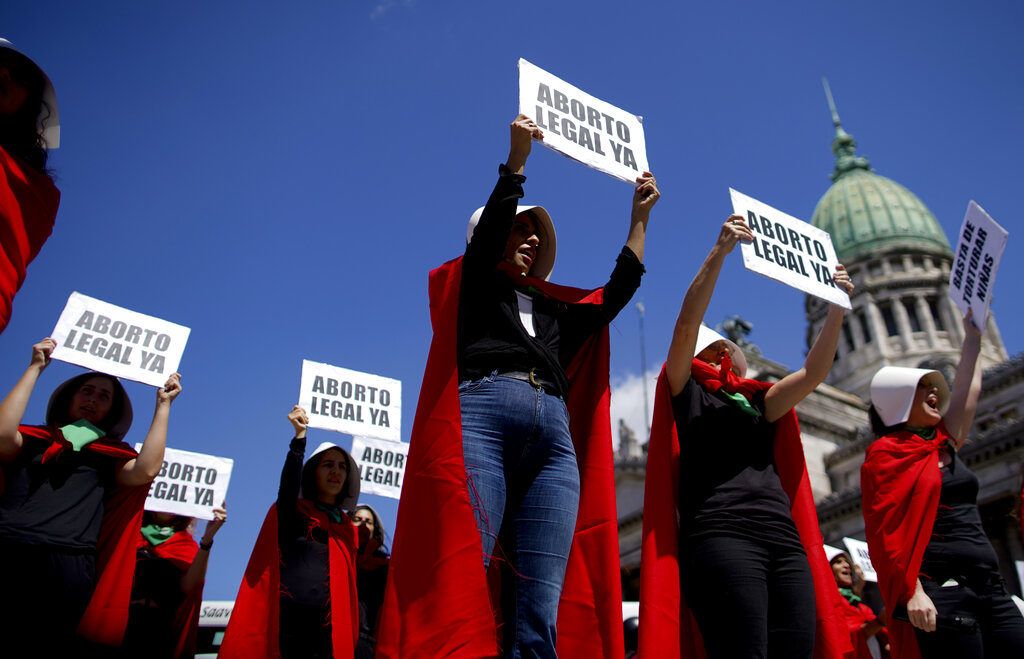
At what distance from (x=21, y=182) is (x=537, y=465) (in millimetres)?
2303

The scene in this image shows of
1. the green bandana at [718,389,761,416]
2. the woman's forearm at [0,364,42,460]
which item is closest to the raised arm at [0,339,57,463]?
the woman's forearm at [0,364,42,460]

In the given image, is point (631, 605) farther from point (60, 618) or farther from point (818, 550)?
point (60, 618)

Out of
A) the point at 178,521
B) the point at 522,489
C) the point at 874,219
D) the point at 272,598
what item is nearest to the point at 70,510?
the point at 272,598

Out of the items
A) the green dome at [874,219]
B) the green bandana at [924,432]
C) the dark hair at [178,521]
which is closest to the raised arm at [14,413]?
the dark hair at [178,521]

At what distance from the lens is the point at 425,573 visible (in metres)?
3.12

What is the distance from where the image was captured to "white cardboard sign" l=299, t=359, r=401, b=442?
26.7 feet

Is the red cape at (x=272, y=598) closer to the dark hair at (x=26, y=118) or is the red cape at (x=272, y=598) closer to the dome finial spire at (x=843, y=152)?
the dark hair at (x=26, y=118)

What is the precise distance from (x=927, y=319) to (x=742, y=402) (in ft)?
168

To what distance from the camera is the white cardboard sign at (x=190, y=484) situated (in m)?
7.71

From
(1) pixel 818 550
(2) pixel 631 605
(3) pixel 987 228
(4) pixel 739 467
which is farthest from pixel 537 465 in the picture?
(2) pixel 631 605

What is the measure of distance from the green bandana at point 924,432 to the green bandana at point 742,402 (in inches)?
51.5

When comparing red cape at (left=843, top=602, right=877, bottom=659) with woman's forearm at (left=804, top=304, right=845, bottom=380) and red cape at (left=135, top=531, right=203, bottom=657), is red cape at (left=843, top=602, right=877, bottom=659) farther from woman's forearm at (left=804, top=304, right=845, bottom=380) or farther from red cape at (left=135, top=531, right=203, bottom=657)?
red cape at (left=135, top=531, right=203, bottom=657)

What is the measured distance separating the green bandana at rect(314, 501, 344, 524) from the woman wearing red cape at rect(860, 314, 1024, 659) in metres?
3.44

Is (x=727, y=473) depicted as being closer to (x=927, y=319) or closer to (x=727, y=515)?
(x=727, y=515)
